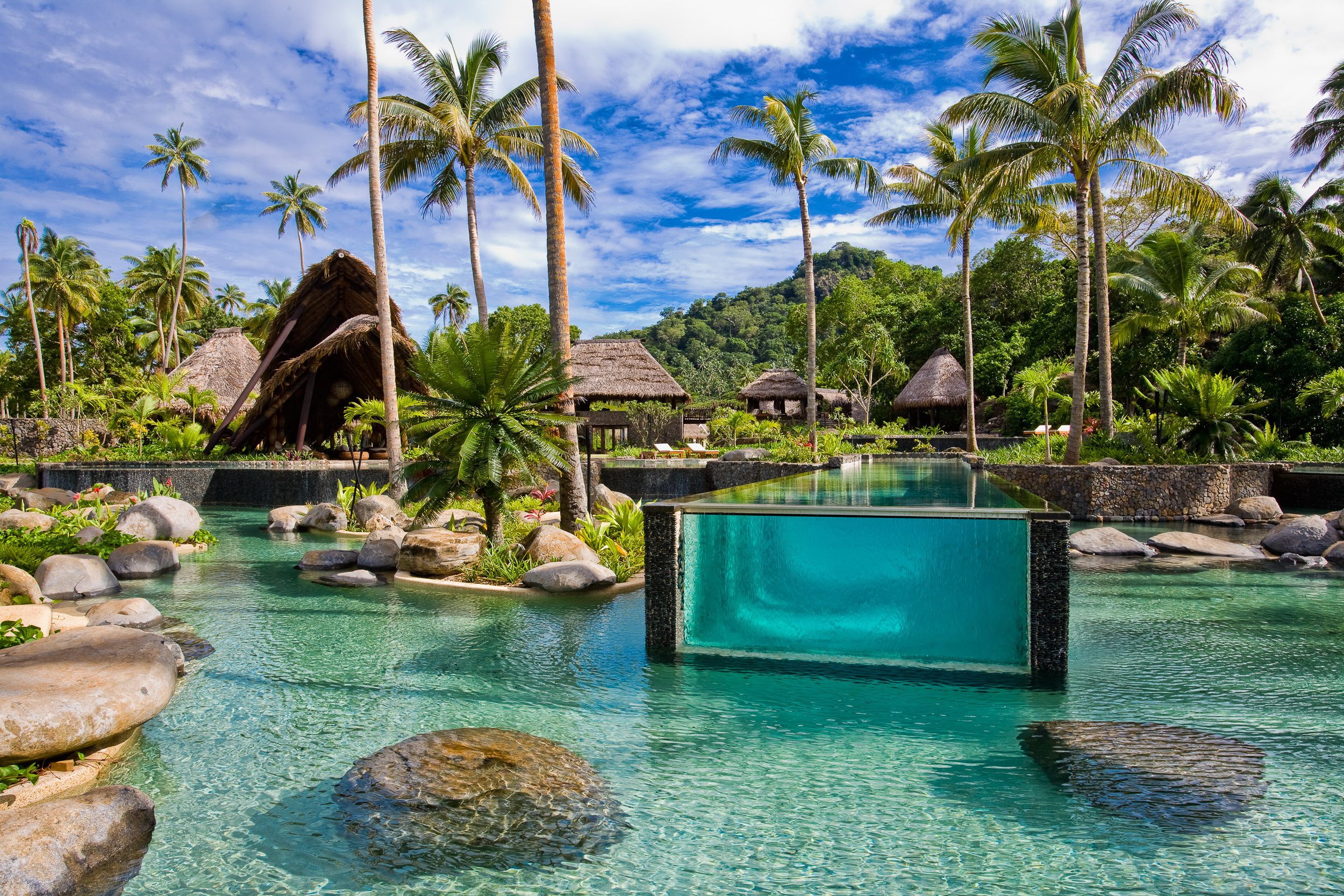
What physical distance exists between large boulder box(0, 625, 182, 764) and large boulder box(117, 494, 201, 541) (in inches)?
290

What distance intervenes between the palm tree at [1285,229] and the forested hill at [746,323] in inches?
1350

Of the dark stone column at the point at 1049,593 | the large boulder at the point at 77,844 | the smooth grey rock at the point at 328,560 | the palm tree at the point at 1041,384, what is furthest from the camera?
the palm tree at the point at 1041,384

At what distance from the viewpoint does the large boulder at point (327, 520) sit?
1403cm

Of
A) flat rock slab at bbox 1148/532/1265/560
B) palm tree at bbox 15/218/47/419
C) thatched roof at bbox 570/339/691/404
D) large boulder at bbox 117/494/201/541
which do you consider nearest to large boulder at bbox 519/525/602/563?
large boulder at bbox 117/494/201/541

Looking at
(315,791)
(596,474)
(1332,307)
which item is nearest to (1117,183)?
(1332,307)

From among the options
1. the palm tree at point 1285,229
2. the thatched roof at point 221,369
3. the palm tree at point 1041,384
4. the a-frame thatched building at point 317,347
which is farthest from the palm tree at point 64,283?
the palm tree at point 1285,229

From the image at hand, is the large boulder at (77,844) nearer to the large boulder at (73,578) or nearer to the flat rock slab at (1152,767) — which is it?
the flat rock slab at (1152,767)

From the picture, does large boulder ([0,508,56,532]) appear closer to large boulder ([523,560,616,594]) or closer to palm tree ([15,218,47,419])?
large boulder ([523,560,616,594])

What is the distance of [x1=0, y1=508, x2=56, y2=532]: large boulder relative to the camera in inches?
402

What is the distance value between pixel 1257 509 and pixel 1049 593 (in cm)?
1202

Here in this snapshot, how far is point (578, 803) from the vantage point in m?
3.47

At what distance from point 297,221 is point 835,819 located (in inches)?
1894


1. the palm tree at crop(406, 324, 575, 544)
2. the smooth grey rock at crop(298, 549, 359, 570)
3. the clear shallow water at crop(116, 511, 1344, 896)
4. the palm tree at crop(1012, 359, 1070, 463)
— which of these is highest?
the palm tree at crop(1012, 359, 1070, 463)

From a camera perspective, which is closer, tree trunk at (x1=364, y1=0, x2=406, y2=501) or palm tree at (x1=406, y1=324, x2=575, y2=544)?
palm tree at (x1=406, y1=324, x2=575, y2=544)
